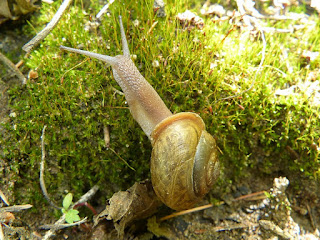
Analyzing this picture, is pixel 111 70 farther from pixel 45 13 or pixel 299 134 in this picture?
pixel 299 134

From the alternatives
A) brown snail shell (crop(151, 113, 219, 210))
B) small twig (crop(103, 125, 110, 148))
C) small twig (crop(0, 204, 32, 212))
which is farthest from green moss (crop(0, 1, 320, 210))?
brown snail shell (crop(151, 113, 219, 210))

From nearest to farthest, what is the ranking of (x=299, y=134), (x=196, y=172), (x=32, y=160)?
(x=196, y=172) → (x=32, y=160) → (x=299, y=134)

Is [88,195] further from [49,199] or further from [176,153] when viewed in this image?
[176,153]

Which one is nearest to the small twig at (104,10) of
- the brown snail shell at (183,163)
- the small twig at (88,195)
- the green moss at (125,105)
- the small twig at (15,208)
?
the green moss at (125,105)

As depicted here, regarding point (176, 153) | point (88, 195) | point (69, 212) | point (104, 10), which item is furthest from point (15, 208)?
point (104, 10)

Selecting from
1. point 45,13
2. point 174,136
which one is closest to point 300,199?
point 174,136

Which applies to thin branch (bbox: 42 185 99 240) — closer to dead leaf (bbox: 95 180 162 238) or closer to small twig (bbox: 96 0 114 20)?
dead leaf (bbox: 95 180 162 238)

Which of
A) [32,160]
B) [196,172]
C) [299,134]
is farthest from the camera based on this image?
[299,134]
